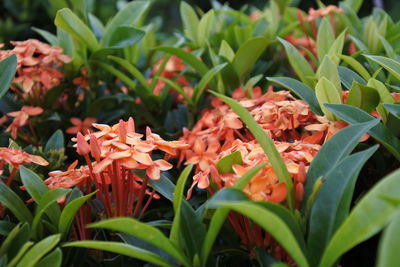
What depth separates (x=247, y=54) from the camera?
62.5 inches

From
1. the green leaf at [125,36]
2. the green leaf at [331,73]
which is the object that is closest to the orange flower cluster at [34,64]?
the green leaf at [125,36]

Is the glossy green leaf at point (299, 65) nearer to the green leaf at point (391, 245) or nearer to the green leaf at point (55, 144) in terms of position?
the green leaf at point (55, 144)

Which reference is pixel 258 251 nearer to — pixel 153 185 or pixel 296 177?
pixel 296 177

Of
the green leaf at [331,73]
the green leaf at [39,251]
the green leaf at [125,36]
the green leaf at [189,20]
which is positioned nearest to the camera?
the green leaf at [39,251]

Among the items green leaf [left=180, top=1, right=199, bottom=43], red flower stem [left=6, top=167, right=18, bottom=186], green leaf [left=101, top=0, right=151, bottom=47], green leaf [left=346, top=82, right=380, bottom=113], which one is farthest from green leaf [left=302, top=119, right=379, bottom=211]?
green leaf [left=180, top=1, right=199, bottom=43]

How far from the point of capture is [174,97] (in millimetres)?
1820

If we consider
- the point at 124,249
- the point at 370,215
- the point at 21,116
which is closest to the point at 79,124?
the point at 21,116

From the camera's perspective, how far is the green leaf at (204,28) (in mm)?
1859

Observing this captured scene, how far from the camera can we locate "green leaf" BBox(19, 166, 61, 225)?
3.42 feet

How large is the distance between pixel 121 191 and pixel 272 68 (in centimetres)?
97

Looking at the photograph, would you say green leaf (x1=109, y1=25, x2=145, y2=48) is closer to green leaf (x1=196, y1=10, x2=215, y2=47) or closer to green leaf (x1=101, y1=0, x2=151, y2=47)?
green leaf (x1=101, y1=0, x2=151, y2=47)

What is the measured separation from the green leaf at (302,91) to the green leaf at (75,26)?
24.9 inches

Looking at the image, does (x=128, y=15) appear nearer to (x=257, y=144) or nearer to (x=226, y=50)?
(x=226, y=50)

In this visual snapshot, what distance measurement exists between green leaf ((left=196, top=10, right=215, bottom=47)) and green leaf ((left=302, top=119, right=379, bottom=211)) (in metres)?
1.00
